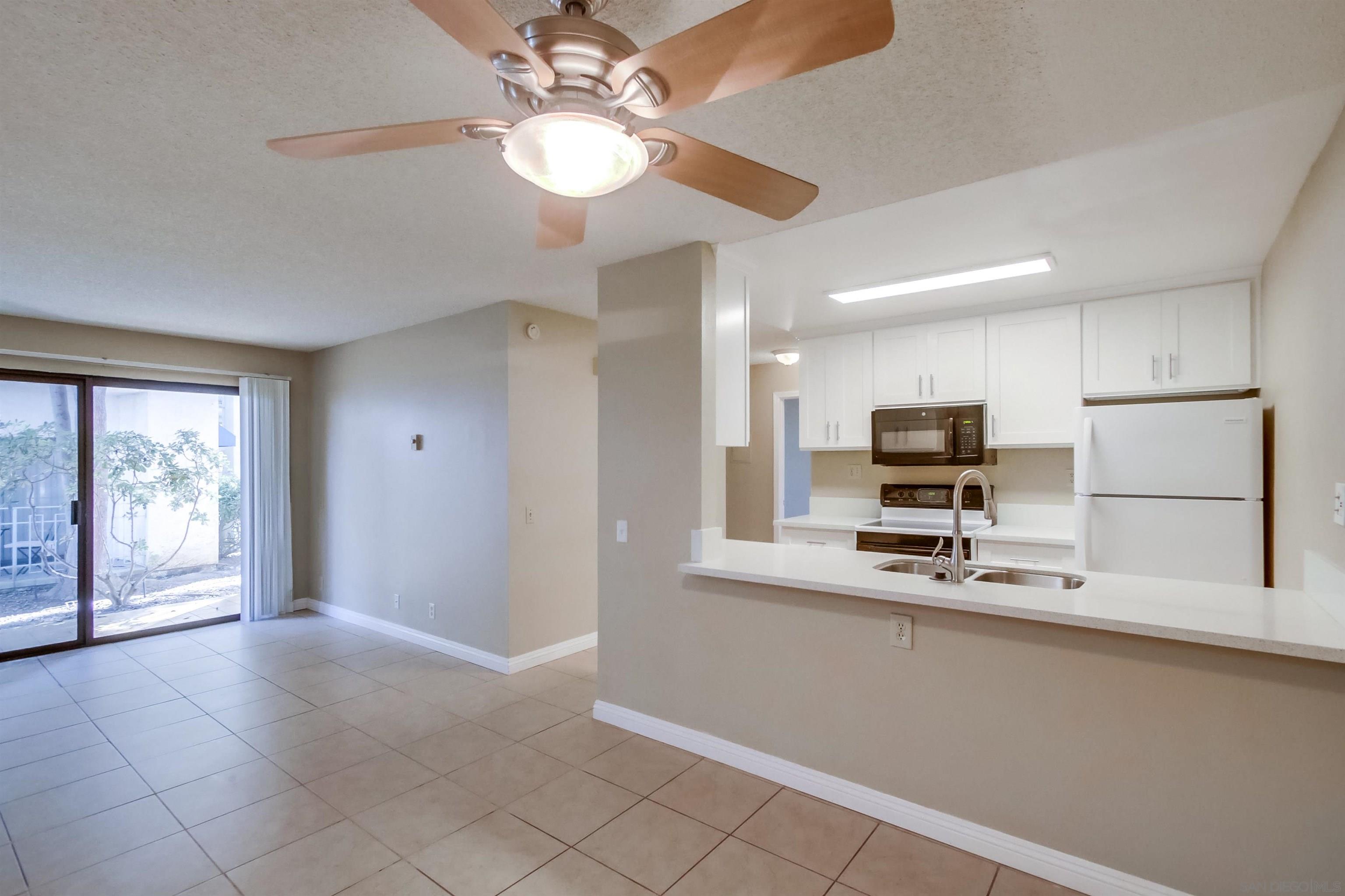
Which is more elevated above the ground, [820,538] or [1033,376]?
[1033,376]

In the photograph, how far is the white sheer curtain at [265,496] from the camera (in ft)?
17.6

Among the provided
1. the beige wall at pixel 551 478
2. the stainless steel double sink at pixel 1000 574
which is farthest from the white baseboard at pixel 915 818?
the beige wall at pixel 551 478

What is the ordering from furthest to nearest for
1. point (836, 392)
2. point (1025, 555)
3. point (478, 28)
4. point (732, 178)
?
point (836, 392), point (1025, 555), point (732, 178), point (478, 28)

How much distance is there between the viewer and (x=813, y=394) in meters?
4.92

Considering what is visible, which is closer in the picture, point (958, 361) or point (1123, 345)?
point (1123, 345)

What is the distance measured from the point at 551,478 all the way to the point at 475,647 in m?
1.26

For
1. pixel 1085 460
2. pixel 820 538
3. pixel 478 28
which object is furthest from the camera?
pixel 820 538

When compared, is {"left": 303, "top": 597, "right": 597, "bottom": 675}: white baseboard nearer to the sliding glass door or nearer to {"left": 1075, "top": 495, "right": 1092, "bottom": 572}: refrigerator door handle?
the sliding glass door

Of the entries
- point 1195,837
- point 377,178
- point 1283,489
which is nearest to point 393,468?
point 377,178

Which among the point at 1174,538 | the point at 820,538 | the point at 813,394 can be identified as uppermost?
the point at 813,394

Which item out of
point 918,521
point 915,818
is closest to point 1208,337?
point 918,521

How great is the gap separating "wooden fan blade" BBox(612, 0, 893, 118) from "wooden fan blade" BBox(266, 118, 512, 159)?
0.36 meters

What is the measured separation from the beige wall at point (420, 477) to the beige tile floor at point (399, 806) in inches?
30.3

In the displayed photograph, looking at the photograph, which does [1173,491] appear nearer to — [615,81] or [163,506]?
[615,81]
